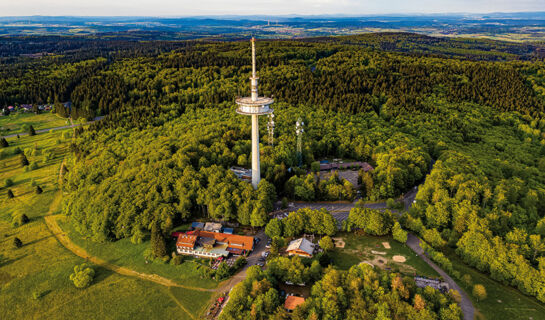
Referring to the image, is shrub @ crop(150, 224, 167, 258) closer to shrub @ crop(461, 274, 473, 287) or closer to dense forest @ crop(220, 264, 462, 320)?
dense forest @ crop(220, 264, 462, 320)

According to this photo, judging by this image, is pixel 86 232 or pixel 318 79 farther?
pixel 318 79

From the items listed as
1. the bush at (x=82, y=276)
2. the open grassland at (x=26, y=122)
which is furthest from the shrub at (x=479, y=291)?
the open grassland at (x=26, y=122)

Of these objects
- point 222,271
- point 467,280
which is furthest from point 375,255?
point 222,271

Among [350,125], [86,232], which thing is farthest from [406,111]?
[86,232]

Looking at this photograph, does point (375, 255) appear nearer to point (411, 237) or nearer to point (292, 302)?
point (411, 237)

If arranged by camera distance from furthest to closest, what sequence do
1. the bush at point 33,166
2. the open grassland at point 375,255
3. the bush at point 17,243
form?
the bush at point 33,166 < the bush at point 17,243 < the open grassland at point 375,255

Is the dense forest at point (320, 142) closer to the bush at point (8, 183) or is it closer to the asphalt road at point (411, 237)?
the asphalt road at point (411, 237)

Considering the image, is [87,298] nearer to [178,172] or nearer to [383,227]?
[178,172]

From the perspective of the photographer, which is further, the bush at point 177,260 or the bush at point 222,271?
the bush at point 177,260
